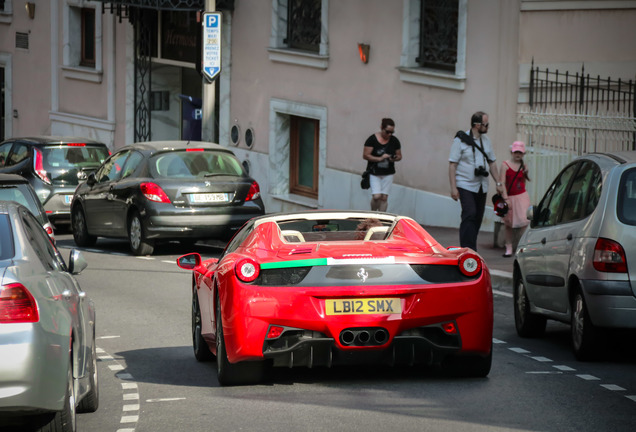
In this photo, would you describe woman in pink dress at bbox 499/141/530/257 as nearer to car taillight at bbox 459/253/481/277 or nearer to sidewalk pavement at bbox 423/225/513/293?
sidewalk pavement at bbox 423/225/513/293

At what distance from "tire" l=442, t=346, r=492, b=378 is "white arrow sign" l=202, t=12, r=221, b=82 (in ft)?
40.5

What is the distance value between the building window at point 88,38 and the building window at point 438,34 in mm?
14273

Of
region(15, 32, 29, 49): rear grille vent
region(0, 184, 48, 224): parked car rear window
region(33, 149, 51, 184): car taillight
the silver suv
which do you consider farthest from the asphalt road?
region(15, 32, 29, 49): rear grille vent

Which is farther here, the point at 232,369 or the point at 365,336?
the point at 232,369

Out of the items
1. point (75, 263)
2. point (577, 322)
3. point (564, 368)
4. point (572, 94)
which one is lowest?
point (564, 368)

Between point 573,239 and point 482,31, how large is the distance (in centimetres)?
1070

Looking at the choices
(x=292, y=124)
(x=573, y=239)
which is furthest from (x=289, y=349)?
(x=292, y=124)

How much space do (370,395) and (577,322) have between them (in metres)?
2.21

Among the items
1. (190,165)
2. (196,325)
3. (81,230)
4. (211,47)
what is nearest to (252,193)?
(190,165)

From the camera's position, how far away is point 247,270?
808 centimetres

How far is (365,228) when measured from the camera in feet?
30.6

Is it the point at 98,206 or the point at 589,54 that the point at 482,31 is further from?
the point at 98,206

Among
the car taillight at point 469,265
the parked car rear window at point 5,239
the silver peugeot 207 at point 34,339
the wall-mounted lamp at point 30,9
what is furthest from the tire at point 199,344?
the wall-mounted lamp at point 30,9

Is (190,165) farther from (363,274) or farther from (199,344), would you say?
(363,274)
